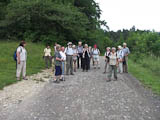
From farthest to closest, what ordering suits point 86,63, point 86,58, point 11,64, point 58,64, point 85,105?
point 11,64 → point 86,63 → point 86,58 → point 58,64 → point 85,105

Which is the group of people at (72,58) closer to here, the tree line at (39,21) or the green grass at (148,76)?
the green grass at (148,76)

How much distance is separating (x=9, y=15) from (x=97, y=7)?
25.8 m

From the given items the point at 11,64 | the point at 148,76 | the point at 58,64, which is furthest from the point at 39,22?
the point at 58,64

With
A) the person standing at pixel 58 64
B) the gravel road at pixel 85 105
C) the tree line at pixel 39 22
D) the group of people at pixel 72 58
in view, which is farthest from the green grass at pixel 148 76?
the tree line at pixel 39 22

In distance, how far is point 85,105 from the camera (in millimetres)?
6082

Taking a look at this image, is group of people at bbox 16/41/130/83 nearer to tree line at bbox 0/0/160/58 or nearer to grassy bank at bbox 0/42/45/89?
grassy bank at bbox 0/42/45/89

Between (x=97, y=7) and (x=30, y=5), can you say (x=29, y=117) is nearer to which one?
(x=30, y=5)

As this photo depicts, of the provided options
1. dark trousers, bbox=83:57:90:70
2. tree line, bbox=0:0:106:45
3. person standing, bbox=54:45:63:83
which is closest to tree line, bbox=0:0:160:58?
tree line, bbox=0:0:106:45

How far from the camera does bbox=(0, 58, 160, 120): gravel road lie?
5.29m

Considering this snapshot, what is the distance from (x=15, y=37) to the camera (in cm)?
2708

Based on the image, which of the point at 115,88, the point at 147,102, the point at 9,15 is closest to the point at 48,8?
the point at 9,15

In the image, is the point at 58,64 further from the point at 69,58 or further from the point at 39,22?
the point at 39,22

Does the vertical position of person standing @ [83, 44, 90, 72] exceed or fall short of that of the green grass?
it exceeds it

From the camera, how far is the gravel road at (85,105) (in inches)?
208
